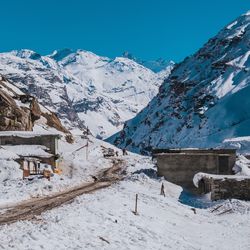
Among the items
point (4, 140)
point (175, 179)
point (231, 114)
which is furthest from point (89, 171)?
point (231, 114)

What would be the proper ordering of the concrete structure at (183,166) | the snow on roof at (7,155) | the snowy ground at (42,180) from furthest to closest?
the snow on roof at (7,155) → the concrete structure at (183,166) → the snowy ground at (42,180)

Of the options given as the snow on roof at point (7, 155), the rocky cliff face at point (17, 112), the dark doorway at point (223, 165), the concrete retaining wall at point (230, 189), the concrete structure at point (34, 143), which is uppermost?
the rocky cliff face at point (17, 112)

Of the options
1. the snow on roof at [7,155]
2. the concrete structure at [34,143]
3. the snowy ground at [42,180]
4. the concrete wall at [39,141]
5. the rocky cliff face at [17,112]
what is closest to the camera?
the snowy ground at [42,180]

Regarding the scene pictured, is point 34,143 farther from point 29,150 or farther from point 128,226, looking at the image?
point 128,226

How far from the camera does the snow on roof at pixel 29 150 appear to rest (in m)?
61.3

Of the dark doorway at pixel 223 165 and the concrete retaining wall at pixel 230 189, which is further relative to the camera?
the dark doorway at pixel 223 165

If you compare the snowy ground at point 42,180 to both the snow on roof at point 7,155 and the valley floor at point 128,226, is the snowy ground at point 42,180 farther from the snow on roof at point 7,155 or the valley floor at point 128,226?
the valley floor at point 128,226

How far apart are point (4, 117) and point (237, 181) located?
47260 mm

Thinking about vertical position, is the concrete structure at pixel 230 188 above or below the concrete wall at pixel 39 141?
below

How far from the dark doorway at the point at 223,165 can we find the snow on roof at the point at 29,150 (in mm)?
21741

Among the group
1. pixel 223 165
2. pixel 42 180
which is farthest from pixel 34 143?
pixel 223 165

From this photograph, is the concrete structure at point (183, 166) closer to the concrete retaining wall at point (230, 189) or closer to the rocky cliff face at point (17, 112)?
the concrete retaining wall at point (230, 189)

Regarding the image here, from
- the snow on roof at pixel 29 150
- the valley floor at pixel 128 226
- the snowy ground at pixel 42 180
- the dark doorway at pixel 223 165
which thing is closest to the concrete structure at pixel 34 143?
the snow on roof at pixel 29 150

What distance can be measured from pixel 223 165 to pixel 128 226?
27887 mm
